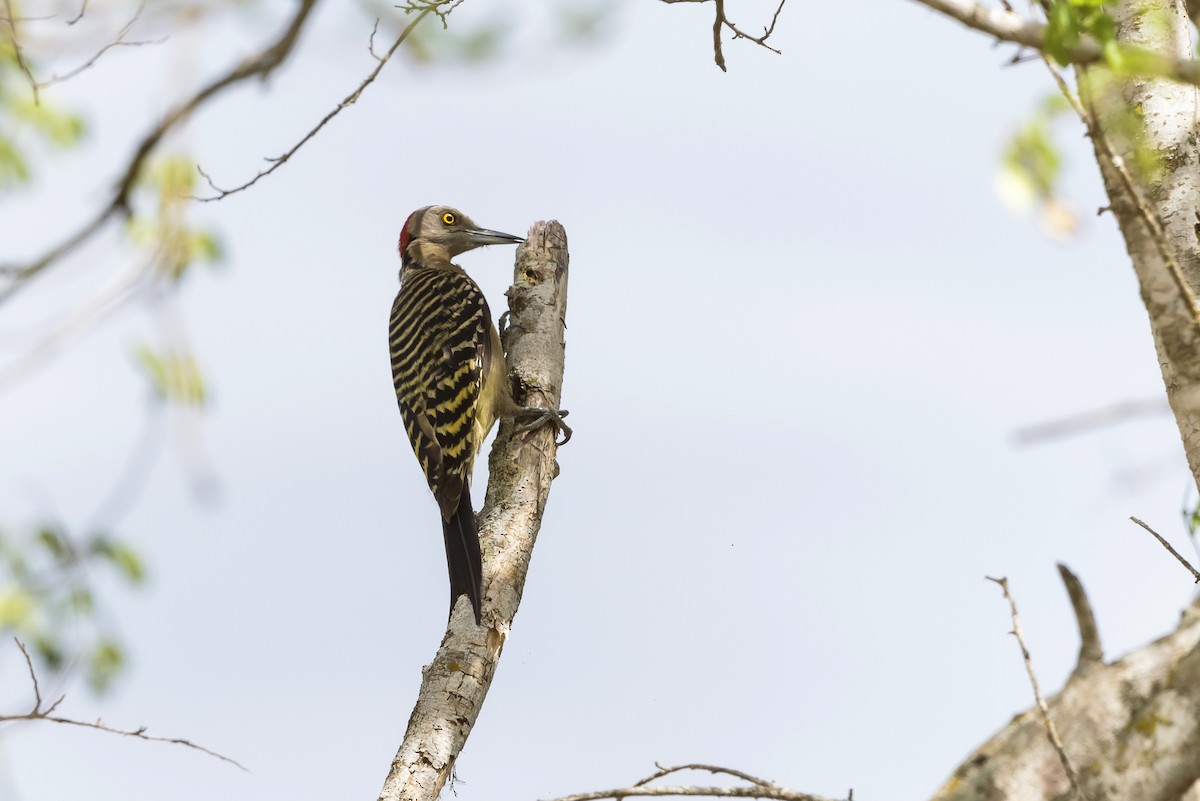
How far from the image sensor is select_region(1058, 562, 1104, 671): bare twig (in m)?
1.99

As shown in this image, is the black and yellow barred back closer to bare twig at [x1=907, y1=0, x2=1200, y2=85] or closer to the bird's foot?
the bird's foot

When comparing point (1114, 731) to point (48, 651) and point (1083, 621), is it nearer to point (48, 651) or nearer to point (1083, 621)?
point (1083, 621)

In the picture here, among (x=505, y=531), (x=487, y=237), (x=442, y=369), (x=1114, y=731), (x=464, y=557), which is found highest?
(x=487, y=237)

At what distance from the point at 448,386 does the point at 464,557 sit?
5.07 feet

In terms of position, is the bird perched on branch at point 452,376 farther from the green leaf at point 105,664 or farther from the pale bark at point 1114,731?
the pale bark at point 1114,731

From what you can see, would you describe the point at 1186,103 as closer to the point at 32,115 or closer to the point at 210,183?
the point at 210,183

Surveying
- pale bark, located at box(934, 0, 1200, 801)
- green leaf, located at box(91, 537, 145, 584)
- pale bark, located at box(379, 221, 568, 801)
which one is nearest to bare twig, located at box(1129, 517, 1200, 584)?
pale bark, located at box(934, 0, 1200, 801)

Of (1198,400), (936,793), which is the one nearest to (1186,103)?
(1198,400)

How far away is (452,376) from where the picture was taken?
6.05 m

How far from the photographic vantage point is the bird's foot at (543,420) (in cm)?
530

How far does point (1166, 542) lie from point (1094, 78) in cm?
128

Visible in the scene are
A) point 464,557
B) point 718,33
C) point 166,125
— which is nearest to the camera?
point 166,125

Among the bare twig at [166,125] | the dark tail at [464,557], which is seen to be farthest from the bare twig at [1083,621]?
the dark tail at [464,557]

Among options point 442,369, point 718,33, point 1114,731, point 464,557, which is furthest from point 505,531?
point 1114,731
